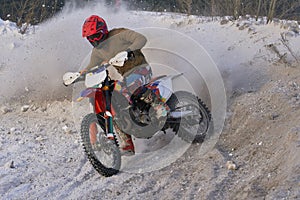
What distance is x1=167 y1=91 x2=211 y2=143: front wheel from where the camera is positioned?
208 inches

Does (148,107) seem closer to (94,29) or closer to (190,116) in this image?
(190,116)

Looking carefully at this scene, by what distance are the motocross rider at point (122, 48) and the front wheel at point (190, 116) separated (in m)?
0.48

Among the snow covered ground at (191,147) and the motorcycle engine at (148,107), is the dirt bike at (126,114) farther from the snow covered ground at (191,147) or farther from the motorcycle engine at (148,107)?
the snow covered ground at (191,147)

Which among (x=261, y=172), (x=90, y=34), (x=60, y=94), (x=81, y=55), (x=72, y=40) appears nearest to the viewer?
(x=261, y=172)

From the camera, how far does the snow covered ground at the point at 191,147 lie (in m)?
4.01

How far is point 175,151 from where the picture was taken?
520 centimetres

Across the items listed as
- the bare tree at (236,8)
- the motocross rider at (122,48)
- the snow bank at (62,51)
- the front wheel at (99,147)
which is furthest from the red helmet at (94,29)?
the bare tree at (236,8)

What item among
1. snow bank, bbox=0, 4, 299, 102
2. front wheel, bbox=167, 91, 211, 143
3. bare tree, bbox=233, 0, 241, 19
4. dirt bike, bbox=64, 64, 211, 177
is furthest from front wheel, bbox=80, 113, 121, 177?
bare tree, bbox=233, 0, 241, 19

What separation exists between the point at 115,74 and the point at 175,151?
7.53ft

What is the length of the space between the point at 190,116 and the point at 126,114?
92 centimetres

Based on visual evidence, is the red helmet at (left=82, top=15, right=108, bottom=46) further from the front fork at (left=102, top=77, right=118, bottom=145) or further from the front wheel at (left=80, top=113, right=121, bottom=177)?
the front wheel at (left=80, top=113, right=121, bottom=177)

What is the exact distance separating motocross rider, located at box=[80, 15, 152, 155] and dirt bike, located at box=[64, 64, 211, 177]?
127mm

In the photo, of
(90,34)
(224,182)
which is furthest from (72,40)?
(224,182)

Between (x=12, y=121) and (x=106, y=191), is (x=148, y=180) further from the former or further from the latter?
(x=12, y=121)
